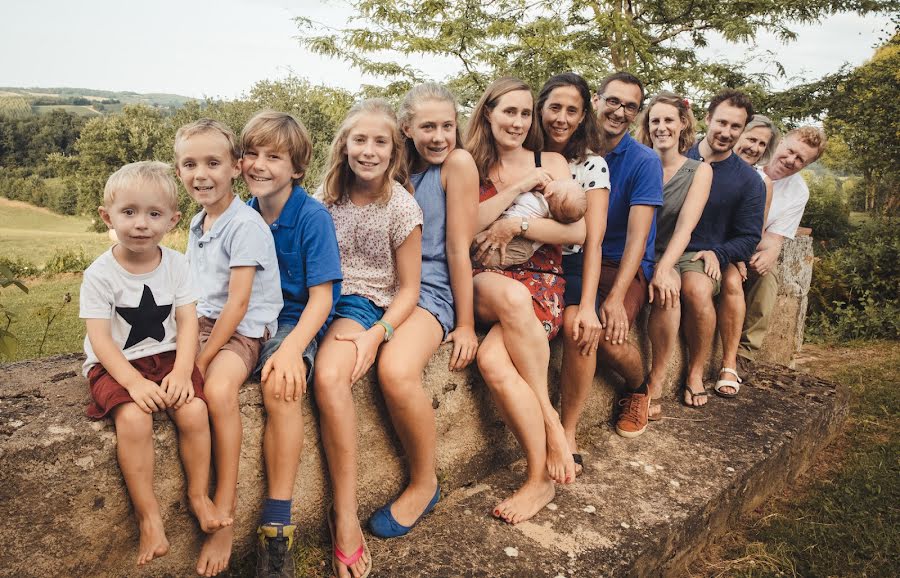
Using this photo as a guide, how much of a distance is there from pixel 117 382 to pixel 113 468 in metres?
0.25

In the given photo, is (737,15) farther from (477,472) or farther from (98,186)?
(98,186)

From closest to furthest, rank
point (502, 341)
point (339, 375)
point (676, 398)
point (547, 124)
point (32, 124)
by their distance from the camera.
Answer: point (339, 375)
point (502, 341)
point (547, 124)
point (676, 398)
point (32, 124)

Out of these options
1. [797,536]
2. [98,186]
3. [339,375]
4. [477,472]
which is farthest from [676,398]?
[98,186]

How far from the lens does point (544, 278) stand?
A: 290cm

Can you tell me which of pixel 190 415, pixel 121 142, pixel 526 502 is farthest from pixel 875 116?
pixel 121 142

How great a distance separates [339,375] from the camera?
218 centimetres

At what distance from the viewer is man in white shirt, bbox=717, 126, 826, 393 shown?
3861mm

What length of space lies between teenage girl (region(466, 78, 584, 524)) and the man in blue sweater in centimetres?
112

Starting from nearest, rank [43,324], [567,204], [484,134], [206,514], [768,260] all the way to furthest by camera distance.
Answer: [206,514] → [567,204] → [484,134] → [768,260] → [43,324]

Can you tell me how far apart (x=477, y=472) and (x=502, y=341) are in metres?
0.66

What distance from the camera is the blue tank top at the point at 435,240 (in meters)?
2.70

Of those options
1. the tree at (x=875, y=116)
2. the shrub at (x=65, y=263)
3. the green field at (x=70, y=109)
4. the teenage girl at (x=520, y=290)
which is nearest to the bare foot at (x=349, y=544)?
the teenage girl at (x=520, y=290)

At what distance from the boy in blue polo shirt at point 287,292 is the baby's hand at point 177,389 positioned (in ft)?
0.82

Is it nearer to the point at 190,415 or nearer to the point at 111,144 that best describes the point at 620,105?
the point at 190,415
